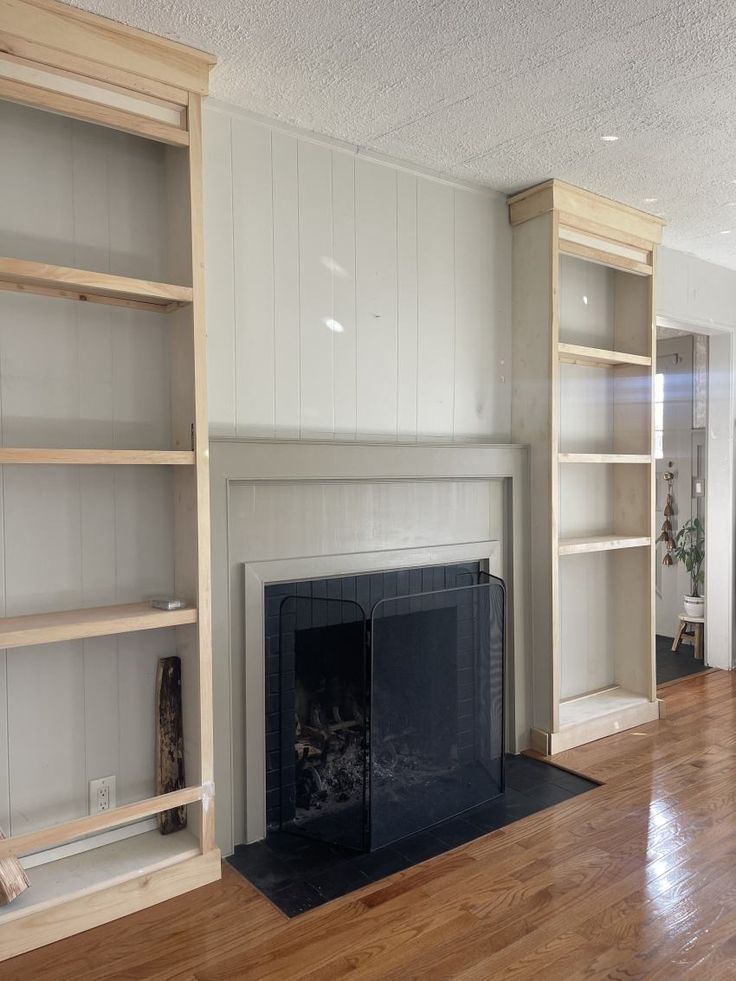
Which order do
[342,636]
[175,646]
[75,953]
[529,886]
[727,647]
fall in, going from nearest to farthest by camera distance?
1. [75,953]
2. [529,886]
3. [175,646]
4. [342,636]
5. [727,647]

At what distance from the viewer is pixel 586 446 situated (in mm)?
3840

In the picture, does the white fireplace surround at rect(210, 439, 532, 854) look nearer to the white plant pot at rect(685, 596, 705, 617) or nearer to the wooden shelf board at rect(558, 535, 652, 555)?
the wooden shelf board at rect(558, 535, 652, 555)

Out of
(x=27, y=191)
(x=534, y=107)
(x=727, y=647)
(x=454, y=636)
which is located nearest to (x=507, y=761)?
(x=454, y=636)

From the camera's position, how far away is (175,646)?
2.46 meters

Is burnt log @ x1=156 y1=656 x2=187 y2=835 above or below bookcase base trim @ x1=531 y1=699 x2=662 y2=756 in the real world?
above

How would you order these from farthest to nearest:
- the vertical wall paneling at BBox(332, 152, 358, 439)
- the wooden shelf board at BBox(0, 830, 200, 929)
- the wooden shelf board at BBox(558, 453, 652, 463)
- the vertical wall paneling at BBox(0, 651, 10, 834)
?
the wooden shelf board at BBox(558, 453, 652, 463)
the vertical wall paneling at BBox(332, 152, 358, 439)
the vertical wall paneling at BBox(0, 651, 10, 834)
the wooden shelf board at BBox(0, 830, 200, 929)

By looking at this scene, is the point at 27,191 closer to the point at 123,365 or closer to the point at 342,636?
the point at 123,365

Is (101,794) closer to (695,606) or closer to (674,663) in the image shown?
(674,663)

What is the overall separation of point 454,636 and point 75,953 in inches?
60.2

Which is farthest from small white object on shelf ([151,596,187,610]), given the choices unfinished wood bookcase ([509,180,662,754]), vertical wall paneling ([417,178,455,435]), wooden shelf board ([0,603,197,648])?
unfinished wood bookcase ([509,180,662,754])

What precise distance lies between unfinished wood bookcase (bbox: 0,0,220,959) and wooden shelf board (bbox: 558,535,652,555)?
1.78 metres

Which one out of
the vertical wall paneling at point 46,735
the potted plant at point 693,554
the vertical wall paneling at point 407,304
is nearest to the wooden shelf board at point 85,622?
the vertical wall paneling at point 46,735

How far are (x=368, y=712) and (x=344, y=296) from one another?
60.0 inches

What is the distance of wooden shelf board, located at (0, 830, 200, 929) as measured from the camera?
2043 millimetres
